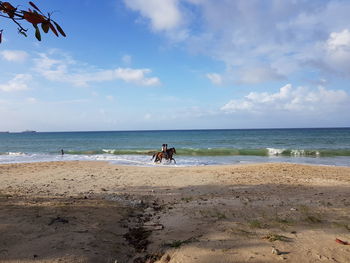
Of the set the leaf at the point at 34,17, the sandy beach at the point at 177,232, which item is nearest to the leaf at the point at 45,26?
the leaf at the point at 34,17

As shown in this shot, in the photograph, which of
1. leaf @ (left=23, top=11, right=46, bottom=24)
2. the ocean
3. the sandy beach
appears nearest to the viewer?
leaf @ (left=23, top=11, right=46, bottom=24)

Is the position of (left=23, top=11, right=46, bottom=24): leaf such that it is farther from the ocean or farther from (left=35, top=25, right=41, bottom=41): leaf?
the ocean

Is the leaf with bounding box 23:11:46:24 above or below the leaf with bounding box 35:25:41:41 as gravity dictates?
above

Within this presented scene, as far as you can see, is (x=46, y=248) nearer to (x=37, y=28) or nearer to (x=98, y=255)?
(x=98, y=255)

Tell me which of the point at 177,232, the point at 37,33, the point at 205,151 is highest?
the point at 37,33

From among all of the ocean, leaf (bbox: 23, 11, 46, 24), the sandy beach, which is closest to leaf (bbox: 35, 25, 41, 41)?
leaf (bbox: 23, 11, 46, 24)

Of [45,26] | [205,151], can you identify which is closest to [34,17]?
[45,26]

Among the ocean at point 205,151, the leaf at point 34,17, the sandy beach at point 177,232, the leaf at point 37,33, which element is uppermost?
the leaf at point 34,17

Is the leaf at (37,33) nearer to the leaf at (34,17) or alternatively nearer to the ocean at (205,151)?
the leaf at (34,17)

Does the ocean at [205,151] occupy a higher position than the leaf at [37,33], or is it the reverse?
the leaf at [37,33]

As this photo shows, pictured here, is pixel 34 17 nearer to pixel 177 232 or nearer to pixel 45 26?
pixel 45 26

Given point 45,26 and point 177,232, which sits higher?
point 45,26

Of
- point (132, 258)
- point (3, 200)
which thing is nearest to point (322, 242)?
point (132, 258)

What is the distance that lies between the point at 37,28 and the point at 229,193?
862 centimetres
